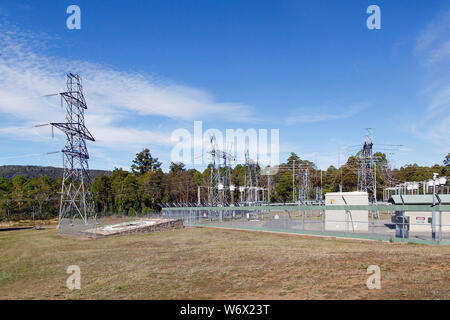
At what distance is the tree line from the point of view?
266 ft

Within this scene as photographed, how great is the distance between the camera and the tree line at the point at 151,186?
80938 millimetres

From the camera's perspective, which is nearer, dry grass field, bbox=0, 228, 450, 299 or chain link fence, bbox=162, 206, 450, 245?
dry grass field, bbox=0, 228, 450, 299

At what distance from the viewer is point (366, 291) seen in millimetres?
11508

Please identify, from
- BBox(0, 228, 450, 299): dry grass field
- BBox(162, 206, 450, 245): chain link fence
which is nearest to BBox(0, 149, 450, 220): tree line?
BBox(162, 206, 450, 245): chain link fence

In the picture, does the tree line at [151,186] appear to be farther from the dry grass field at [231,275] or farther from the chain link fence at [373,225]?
the dry grass field at [231,275]

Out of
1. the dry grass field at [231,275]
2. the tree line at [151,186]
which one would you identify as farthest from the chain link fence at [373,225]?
the tree line at [151,186]

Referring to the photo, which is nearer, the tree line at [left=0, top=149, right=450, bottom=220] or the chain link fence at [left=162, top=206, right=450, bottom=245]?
the chain link fence at [left=162, top=206, right=450, bottom=245]

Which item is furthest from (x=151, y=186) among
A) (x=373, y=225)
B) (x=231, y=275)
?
(x=231, y=275)

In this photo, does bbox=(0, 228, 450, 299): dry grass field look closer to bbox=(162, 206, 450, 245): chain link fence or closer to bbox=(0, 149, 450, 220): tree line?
bbox=(162, 206, 450, 245): chain link fence

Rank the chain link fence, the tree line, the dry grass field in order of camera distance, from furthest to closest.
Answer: the tree line < the chain link fence < the dry grass field

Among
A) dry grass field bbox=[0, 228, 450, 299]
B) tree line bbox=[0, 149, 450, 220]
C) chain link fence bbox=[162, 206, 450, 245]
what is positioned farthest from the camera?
tree line bbox=[0, 149, 450, 220]

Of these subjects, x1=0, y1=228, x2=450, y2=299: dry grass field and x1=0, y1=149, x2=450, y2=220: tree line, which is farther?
x1=0, y1=149, x2=450, y2=220: tree line
